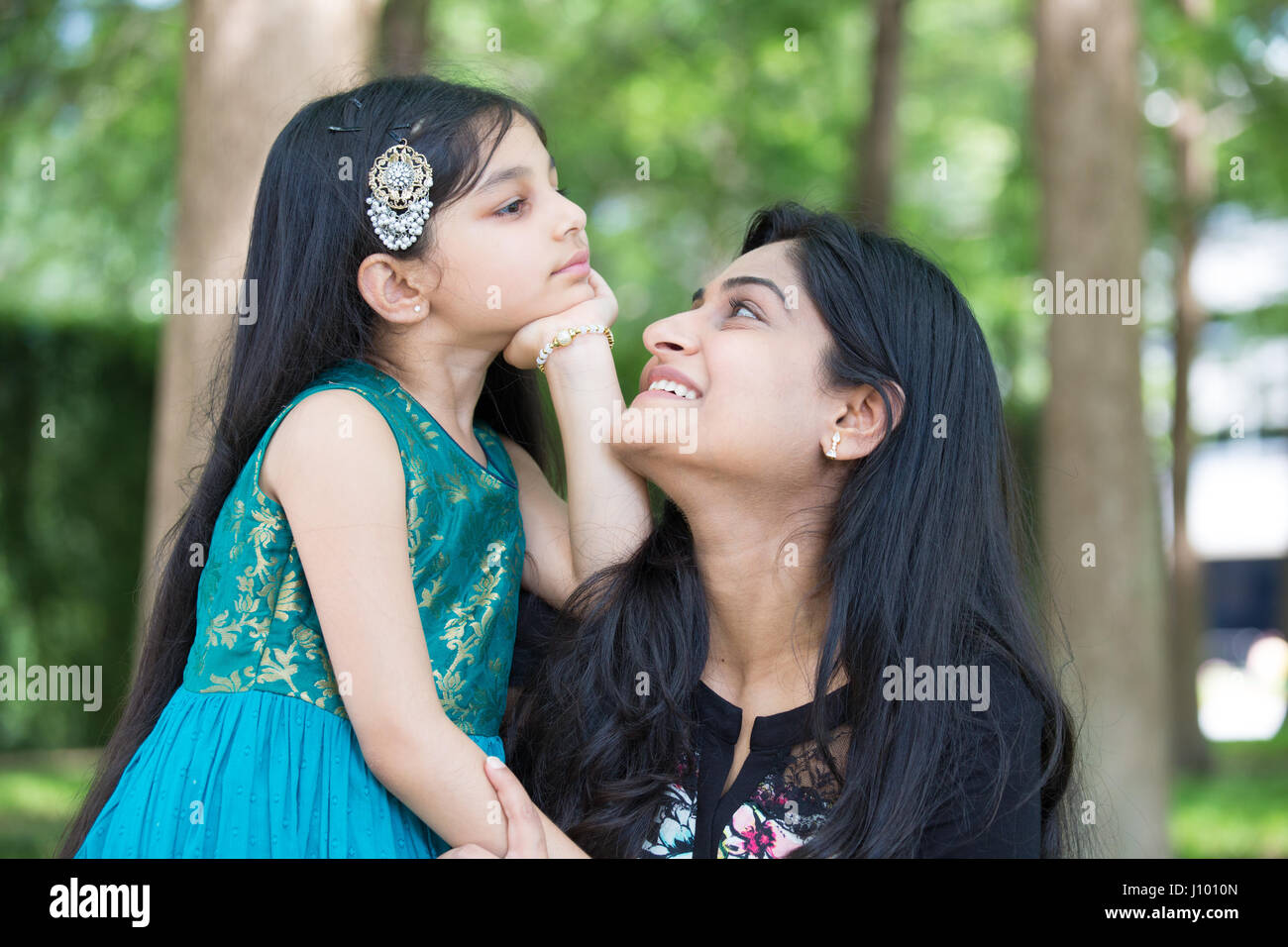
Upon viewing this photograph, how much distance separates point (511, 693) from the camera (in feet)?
9.62

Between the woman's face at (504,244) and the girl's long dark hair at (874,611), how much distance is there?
57 cm

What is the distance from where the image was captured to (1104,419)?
18.6 ft

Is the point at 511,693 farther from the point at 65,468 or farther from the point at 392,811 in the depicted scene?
the point at 65,468

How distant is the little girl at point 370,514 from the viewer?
225 centimetres

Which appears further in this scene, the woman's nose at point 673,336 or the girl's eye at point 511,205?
the woman's nose at point 673,336

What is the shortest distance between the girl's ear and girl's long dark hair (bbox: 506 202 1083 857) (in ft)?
2.37

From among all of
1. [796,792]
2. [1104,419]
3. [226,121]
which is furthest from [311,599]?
[1104,419]

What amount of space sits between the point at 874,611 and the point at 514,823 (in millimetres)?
875
